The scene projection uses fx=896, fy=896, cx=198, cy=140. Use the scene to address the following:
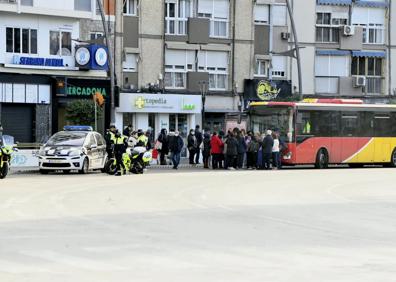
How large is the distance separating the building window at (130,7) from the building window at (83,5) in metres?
3.88

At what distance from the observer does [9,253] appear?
37.6 ft

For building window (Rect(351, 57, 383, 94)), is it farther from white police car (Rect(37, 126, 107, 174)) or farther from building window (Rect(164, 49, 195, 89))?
white police car (Rect(37, 126, 107, 174))

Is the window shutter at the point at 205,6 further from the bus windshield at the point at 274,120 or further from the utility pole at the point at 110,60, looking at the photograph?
the bus windshield at the point at 274,120

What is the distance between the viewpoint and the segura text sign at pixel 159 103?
1972 inches

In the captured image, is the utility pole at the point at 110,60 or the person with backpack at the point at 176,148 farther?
the utility pole at the point at 110,60

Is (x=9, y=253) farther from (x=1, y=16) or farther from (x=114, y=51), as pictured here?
(x=114, y=51)


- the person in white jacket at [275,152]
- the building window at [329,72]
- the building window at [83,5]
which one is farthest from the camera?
the building window at [329,72]

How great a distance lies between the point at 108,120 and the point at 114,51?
391 cm

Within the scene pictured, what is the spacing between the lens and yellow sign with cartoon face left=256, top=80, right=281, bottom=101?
180 ft

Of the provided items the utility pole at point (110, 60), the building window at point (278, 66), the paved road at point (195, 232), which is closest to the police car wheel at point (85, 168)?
the paved road at point (195, 232)

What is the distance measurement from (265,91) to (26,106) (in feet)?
52.0

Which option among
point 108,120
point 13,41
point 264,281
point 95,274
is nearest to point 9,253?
point 95,274

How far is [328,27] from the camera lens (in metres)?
56.8

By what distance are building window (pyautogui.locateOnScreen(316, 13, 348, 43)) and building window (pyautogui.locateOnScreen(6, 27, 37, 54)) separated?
19502mm
